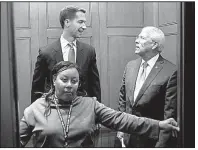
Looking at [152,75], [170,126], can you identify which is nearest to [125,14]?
[152,75]

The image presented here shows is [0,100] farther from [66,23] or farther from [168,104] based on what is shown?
[168,104]

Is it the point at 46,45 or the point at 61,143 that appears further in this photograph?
the point at 46,45

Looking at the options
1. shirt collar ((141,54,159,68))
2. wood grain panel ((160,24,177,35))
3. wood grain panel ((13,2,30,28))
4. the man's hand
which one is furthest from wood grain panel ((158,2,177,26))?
wood grain panel ((13,2,30,28))

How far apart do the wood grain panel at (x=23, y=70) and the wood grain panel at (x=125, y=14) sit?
0.40 meters

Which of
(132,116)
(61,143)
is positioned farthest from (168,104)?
(61,143)

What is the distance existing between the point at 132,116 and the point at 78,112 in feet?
0.78

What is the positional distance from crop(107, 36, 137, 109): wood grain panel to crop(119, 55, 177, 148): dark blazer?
0.02 meters

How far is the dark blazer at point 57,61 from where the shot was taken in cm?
140

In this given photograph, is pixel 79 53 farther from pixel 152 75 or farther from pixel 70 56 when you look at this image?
pixel 152 75

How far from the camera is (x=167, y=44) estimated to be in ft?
4.66

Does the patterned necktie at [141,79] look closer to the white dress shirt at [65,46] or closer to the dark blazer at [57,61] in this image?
the dark blazer at [57,61]

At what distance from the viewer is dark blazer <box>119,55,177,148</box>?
139cm

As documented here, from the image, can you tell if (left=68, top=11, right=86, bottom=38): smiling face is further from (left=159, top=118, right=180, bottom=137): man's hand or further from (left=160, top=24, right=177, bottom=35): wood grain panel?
(left=159, top=118, right=180, bottom=137): man's hand

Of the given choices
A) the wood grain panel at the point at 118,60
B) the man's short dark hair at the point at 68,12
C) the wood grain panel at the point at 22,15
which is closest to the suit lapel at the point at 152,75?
the wood grain panel at the point at 118,60
